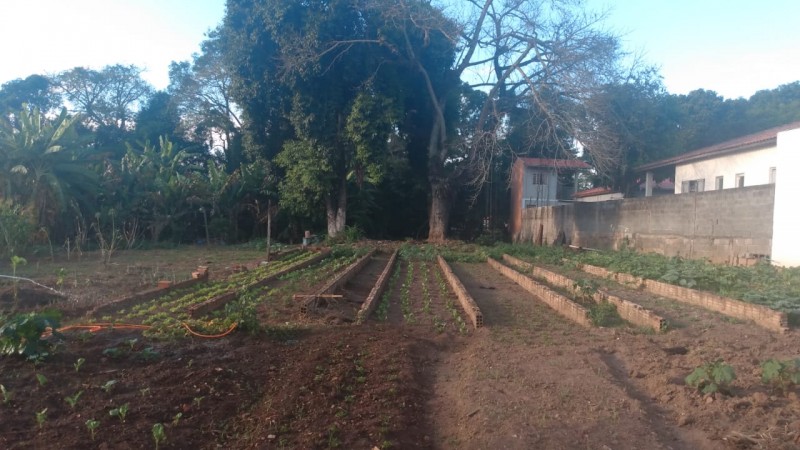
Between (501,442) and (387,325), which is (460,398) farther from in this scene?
(387,325)

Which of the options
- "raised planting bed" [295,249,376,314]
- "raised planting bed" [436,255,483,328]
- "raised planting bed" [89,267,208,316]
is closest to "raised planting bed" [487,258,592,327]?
"raised planting bed" [436,255,483,328]

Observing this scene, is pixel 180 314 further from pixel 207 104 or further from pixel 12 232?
pixel 207 104

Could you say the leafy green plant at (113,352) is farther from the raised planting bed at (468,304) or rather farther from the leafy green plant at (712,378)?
the leafy green plant at (712,378)

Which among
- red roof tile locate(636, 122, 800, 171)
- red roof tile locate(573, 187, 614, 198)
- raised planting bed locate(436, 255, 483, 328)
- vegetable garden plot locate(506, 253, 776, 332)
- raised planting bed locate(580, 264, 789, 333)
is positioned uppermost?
red roof tile locate(636, 122, 800, 171)

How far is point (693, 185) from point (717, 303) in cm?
1579

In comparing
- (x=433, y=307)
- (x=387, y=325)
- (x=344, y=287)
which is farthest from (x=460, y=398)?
(x=344, y=287)

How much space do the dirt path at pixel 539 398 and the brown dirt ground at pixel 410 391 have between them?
16 millimetres

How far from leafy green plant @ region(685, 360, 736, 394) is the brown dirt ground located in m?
0.10

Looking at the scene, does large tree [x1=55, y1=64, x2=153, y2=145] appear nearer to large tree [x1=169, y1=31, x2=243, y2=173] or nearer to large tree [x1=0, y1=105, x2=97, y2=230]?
large tree [x1=169, y1=31, x2=243, y2=173]

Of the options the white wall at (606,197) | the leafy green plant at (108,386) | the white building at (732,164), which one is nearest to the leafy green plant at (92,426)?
the leafy green plant at (108,386)

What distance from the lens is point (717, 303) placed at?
8477 mm

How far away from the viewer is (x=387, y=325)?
7715 millimetres

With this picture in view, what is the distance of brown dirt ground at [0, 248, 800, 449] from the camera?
13.0 ft

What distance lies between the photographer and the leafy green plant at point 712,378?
456cm
